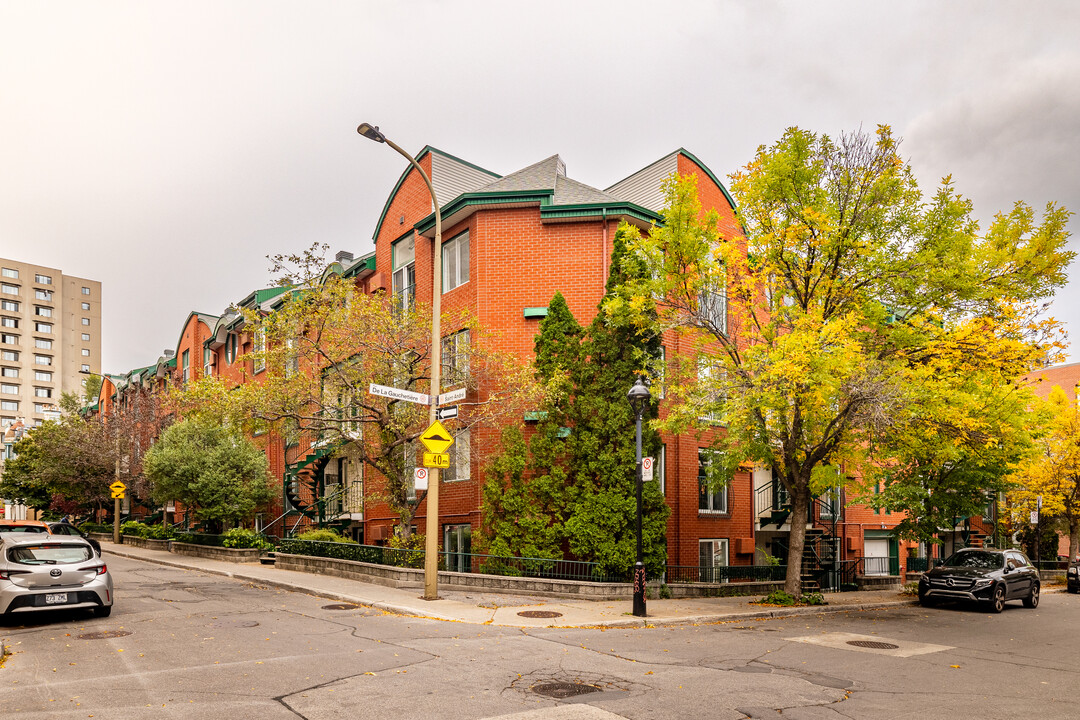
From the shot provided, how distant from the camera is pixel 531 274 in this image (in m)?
22.8

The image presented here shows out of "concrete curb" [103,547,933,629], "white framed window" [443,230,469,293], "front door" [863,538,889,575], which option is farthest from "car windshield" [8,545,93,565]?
"front door" [863,538,889,575]

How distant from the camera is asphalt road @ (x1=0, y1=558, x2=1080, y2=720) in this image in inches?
315

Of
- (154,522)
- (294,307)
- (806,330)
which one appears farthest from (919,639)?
(154,522)

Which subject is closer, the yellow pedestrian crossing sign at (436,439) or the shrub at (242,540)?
the yellow pedestrian crossing sign at (436,439)

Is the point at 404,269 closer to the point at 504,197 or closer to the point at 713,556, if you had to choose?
the point at 504,197

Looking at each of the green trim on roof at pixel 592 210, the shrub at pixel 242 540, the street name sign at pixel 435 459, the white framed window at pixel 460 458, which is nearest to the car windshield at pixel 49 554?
the street name sign at pixel 435 459

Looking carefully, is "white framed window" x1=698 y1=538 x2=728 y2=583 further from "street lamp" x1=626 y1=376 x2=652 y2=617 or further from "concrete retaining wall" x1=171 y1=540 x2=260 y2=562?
"concrete retaining wall" x1=171 y1=540 x2=260 y2=562

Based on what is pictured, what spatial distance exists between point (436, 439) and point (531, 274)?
8.01 metres

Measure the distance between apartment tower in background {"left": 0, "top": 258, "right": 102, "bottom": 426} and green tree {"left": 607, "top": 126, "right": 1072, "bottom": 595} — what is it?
372 ft

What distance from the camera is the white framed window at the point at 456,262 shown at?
24.0 m

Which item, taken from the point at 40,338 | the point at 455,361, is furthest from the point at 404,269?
the point at 40,338

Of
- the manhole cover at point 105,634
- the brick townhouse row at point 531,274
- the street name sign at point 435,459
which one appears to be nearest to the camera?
the manhole cover at point 105,634

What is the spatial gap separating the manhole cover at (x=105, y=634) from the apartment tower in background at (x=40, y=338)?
371ft

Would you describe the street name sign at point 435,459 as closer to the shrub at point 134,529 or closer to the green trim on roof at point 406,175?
the green trim on roof at point 406,175
